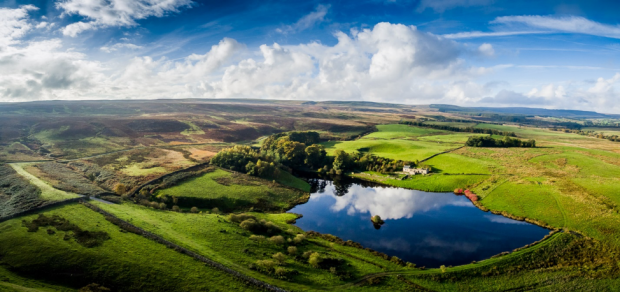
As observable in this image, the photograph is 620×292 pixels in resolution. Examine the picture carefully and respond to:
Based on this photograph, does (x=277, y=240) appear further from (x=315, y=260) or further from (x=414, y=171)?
(x=414, y=171)

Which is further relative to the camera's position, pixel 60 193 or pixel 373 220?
pixel 373 220

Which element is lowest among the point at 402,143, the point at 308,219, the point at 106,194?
the point at 308,219

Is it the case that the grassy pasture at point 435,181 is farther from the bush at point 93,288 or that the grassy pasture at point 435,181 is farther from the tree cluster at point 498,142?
the bush at point 93,288

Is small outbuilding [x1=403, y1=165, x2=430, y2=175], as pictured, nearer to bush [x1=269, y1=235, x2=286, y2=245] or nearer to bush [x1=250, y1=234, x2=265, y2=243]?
bush [x1=269, y1=235, x2=286, y2=245]

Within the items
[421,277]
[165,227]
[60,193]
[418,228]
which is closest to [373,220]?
[418,228]

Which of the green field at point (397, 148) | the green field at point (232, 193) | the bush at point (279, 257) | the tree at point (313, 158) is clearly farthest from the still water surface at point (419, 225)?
the green field at point (397, 148)

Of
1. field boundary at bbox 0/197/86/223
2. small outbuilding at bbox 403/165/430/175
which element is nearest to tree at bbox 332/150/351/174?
small outbuilding at bbox 403/165/430/175

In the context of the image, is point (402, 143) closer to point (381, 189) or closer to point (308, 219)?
point (381, 189)

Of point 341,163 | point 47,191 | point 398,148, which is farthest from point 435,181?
point 47,191
